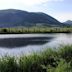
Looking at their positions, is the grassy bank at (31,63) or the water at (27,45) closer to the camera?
the grassy bank at (31,63)

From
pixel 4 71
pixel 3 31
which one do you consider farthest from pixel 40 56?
pixel 3 31

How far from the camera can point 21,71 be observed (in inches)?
360

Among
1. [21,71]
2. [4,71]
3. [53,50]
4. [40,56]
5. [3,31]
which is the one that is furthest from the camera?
[3,31]

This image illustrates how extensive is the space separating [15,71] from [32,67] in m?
0.68

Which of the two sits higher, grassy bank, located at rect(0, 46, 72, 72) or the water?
grassy bank, located at rect(0, 46, 72, 72)

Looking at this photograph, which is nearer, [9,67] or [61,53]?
[9,67]

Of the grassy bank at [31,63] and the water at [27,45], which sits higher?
the grassy bank at [31,63]

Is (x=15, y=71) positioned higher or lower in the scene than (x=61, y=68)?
lower

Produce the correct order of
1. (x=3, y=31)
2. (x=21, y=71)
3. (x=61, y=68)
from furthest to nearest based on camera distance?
(x=3, y=31) < (x=21, y=71) < (x=61, y=68)

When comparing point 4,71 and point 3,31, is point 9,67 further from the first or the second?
point 3,31

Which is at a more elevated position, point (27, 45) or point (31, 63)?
point (31, 63)

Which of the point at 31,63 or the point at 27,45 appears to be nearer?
the point at 31,63

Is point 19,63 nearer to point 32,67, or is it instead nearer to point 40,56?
point 32,67

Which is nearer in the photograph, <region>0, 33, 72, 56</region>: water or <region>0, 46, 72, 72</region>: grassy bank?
<region>0, 46, 72, 72</region>: grassy bank
